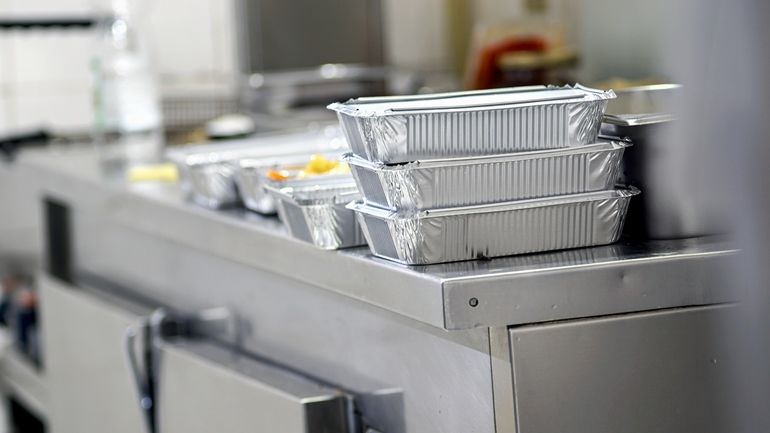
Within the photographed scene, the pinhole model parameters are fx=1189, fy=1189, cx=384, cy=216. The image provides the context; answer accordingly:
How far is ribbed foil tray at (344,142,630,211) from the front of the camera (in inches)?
45.7

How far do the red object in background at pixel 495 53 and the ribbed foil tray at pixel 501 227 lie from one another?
160 cm

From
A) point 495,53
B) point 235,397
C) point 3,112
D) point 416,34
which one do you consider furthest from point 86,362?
point 416,34

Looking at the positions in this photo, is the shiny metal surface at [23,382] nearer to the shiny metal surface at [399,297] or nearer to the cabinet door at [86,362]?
the cabinet door at [86,362]

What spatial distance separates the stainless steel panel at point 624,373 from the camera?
3.75 ft

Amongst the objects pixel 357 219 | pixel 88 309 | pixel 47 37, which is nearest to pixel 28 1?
pixel 47 37

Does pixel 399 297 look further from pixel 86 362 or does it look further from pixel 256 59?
pixel 256 59

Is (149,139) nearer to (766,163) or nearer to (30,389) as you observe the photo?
(30,389)

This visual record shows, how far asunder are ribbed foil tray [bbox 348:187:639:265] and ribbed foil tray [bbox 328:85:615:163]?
0.06 metres

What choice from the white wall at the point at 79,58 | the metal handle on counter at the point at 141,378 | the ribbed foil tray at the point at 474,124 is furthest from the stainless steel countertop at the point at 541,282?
the white wall at the point at 79,58

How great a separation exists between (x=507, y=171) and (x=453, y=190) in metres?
0.06

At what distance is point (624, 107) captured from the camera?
1.34 meters

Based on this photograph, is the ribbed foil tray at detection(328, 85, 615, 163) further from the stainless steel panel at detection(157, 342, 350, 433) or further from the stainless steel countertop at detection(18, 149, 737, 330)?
the stainless steel panel at detection(157, 342, 350, 433)

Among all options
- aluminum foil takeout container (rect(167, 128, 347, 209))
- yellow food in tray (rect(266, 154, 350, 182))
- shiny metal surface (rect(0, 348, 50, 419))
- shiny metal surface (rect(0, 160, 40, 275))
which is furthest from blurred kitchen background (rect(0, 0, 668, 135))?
yellow food in tray (rect(266, 154, 350, 182))

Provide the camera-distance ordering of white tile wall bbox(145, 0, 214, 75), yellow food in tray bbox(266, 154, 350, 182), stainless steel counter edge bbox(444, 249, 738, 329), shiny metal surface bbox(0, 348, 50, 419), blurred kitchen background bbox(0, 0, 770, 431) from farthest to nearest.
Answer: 1. white tile wall bbox(145, 0, 214, 75)
2. blurred kitchen background bbox(0, 0, 770, 431)
3. shiny metal surface bbox(0, 348, 50, 419)
4. yellow food in tray bbox(266, 154, 350, 182)
5. stainless steel counter edge bbox(444, 249, 738, 329)
